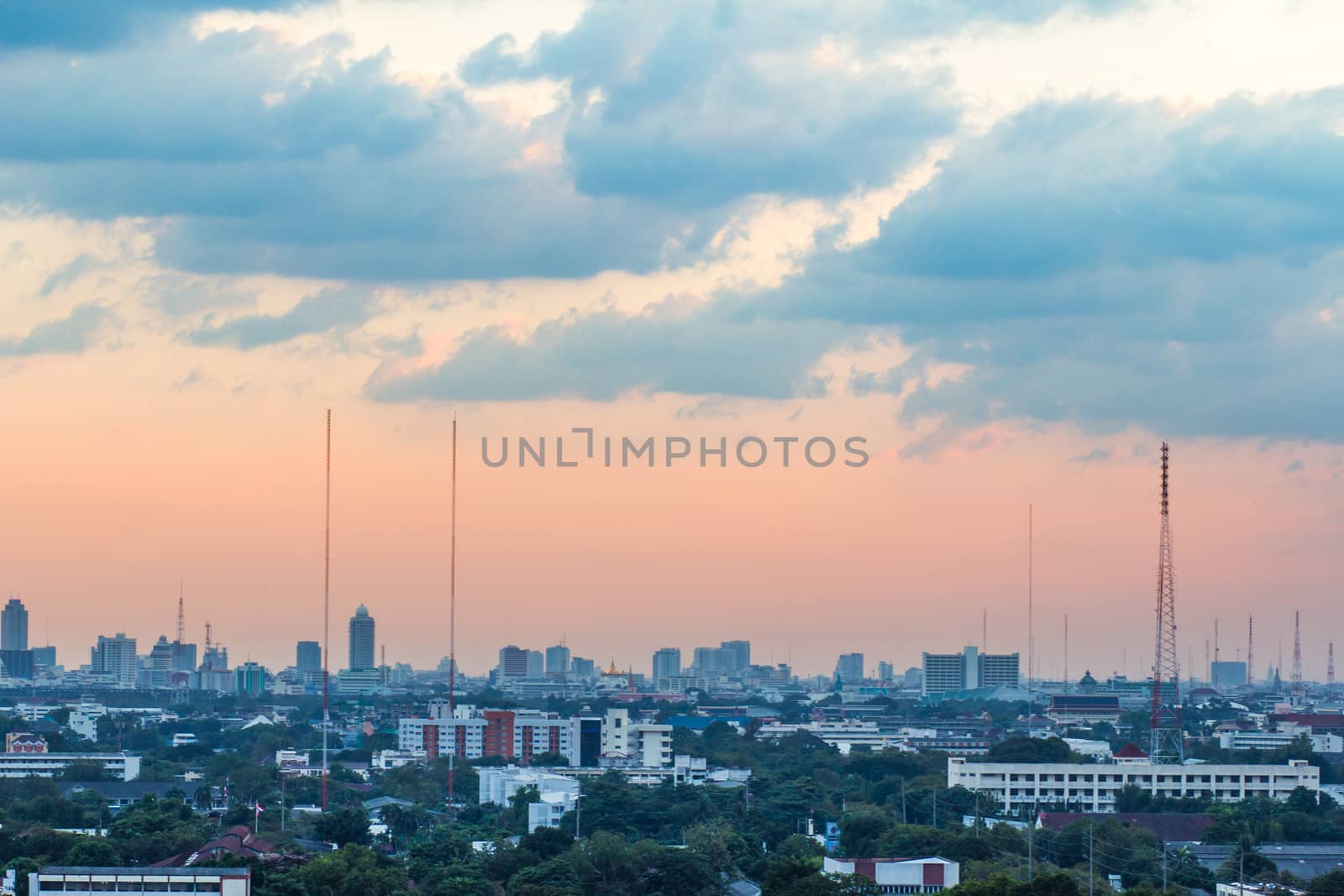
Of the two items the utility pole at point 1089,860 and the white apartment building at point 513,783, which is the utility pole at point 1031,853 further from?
the white apartment building at point 513,783

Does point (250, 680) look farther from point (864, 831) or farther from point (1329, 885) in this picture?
point (1329, 885)

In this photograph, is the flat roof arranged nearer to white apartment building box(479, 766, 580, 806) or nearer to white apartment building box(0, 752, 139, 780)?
white apartment building box(479, 766, 580, 806)

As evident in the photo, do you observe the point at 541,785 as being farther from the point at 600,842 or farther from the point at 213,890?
the point at 213,890

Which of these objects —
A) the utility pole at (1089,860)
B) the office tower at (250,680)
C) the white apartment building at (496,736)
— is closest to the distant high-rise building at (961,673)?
the office tower at (250,680)

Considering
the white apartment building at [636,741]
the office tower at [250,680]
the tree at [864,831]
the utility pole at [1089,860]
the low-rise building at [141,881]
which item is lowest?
the office tower at [250,680]

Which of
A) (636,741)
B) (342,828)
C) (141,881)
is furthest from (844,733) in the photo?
(141,881)

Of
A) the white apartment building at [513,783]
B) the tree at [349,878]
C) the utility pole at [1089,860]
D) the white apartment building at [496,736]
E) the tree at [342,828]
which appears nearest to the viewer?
the tree at [349,878]
